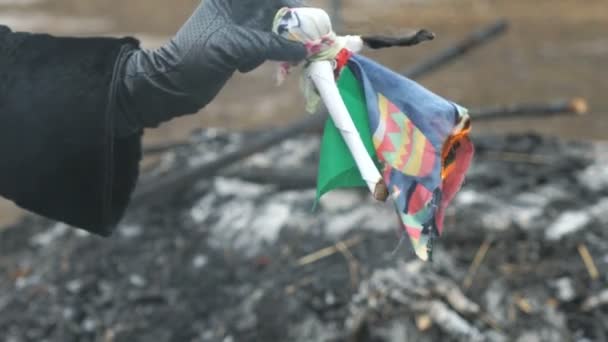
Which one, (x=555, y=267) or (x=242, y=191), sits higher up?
(x=555, y=267)

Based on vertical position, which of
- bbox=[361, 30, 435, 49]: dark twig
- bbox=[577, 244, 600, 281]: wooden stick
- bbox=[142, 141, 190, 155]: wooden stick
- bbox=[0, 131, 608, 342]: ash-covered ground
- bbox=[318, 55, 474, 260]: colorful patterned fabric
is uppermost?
bbox=[361, 30, 435, 49]: dark twig

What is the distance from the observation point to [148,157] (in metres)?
4.48

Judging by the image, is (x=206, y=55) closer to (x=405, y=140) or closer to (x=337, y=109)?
(x=337, y=109)

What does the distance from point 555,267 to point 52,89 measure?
70.9 inches

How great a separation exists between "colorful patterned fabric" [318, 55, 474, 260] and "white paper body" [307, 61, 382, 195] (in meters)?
0.04

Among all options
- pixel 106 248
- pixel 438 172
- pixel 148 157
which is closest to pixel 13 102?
pixel 438 172

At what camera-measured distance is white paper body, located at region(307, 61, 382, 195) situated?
4.87 ft

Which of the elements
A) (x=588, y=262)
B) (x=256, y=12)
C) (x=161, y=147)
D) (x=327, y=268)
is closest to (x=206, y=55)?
(x=256, y=12)

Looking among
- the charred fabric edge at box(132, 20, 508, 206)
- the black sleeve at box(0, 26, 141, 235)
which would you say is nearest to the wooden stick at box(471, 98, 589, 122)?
→ the charred fabric edge at box(132, 20, 508, 206)

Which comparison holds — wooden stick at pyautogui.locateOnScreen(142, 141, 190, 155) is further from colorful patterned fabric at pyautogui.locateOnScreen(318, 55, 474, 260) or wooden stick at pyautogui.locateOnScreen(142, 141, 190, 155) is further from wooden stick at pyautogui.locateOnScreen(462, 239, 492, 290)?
colorful patterned fabric at pyautogui.locateOnScreen(318, 55, 474, 260)

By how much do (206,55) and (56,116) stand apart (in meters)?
0.31

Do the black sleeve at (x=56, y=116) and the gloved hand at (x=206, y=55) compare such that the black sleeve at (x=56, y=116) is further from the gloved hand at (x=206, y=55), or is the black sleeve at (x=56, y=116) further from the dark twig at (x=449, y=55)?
the dark twig at (x=449, y=55)

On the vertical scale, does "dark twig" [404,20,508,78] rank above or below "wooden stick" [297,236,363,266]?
above

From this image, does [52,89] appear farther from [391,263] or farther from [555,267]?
[555,267]
